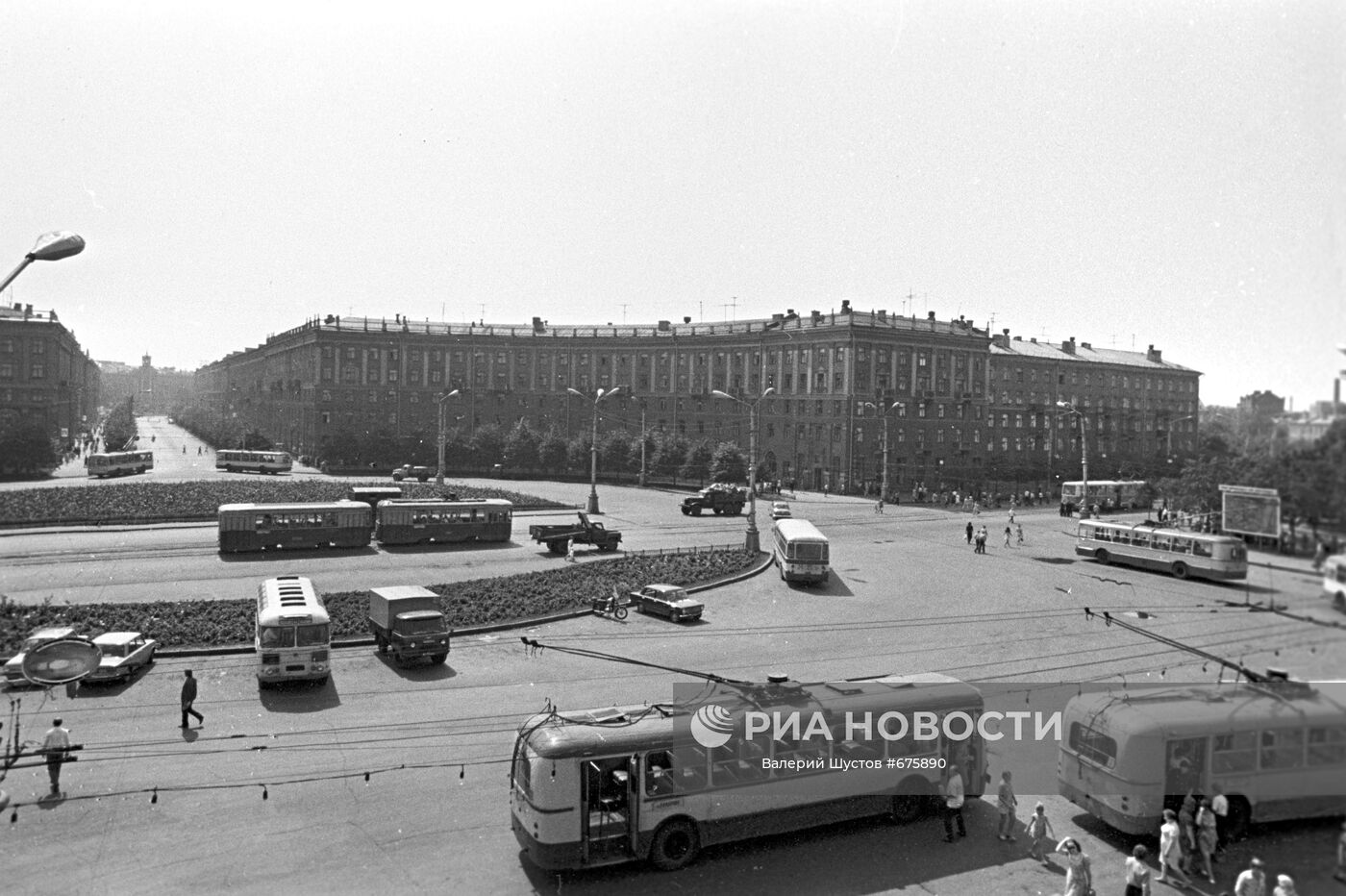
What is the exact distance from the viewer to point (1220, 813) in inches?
413

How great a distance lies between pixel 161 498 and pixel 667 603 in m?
37.5

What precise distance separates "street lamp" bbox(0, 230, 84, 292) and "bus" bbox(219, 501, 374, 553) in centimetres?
3383

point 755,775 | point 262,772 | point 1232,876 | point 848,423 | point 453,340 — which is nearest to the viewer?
point 1232,876

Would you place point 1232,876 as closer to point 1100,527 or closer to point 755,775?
point 755,775

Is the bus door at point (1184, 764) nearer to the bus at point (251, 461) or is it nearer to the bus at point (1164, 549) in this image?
the bus at point (1164, 549)

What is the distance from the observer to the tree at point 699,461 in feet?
262

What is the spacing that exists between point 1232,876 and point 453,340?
9869 cm

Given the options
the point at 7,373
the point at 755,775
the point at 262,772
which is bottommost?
the point at 262,772

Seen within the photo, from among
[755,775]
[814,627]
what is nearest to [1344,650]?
[755,775]

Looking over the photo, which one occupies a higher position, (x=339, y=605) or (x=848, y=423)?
(x=848, y=423)

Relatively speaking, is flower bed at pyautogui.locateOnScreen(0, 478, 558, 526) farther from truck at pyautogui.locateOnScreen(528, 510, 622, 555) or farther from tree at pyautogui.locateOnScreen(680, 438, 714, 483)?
tree at pyautogui.locateOnScreen(680, 438, 714, 483)

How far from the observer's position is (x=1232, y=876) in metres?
10.9

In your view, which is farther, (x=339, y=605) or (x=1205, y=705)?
(x=339, y=605)

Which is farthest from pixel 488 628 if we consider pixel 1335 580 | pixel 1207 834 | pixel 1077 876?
pixel 1335 580
